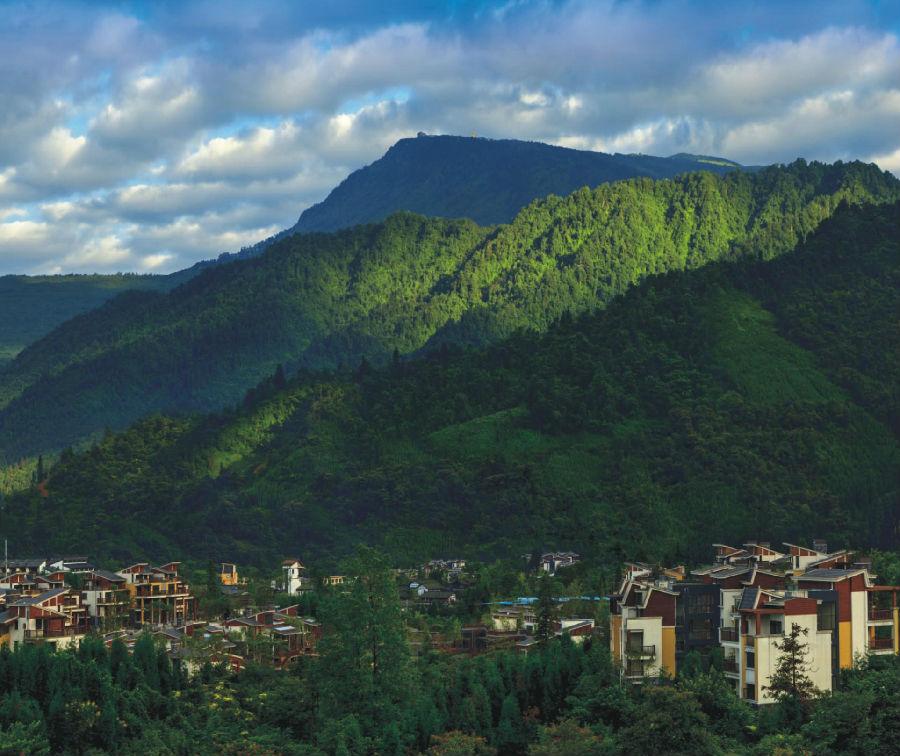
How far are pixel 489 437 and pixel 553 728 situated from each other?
270 ft

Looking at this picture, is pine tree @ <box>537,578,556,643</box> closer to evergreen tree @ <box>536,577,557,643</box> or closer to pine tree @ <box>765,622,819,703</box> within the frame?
evergreen tree @ <box>536,577,557,643</box>

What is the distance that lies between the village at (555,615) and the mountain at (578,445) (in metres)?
15.3

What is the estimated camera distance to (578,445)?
135125 mm

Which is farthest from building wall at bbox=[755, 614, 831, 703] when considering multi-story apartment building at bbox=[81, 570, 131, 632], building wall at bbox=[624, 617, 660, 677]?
multi-story apartment building at bbox=[81, 570, 131, 632]

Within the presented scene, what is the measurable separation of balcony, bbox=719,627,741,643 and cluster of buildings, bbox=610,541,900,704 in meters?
0.04

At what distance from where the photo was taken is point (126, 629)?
86.1m

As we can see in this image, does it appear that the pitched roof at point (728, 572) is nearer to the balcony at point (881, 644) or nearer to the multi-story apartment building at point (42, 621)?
the balcony at point (881, 644)

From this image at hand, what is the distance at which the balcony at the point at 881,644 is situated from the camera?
64938mm

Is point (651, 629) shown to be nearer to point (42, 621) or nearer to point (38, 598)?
point (42, 621)

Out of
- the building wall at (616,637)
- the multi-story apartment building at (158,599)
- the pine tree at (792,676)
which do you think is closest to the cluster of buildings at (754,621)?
the building wall at (616,637)

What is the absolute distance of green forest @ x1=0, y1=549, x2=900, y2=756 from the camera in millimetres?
55594

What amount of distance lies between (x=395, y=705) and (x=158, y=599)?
30423 millimetres

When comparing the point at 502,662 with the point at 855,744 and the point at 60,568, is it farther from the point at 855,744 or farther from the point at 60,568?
the point at 60,568

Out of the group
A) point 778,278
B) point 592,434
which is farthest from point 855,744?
point 778,278
